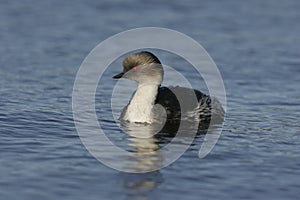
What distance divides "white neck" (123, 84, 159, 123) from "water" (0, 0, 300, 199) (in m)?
0.47

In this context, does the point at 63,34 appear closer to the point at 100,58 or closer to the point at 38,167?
the point at 100,58

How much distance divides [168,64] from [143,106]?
19.7ft

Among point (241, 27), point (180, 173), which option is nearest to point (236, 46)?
point (241, 27)

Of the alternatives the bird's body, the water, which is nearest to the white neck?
the bird's body

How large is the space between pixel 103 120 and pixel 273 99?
4290 mm

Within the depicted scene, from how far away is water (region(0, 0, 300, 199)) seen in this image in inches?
387

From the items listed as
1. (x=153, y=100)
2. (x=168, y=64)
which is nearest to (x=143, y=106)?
(x=153, y=100)

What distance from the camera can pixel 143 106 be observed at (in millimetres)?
13234

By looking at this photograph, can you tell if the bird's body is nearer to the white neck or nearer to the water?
the white neck

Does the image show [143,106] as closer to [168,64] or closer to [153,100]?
[153,100]

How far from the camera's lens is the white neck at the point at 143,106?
1320 cm

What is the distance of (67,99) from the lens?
50.0 ft

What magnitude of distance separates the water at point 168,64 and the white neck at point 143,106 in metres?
0.47

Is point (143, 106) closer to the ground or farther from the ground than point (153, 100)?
closer to the ground
